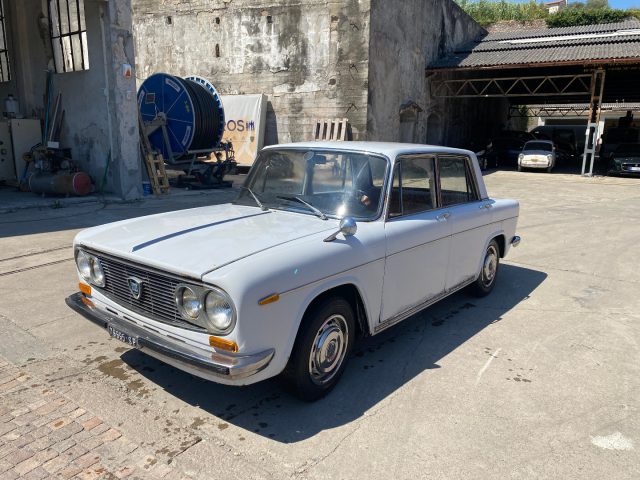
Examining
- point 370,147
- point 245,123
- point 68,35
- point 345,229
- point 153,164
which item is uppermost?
point 68,35

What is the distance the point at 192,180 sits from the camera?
14.0 metres

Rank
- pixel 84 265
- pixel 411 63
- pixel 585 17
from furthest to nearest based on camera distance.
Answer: pixel 585 17 < pixel 411 63 < pixel 84 265

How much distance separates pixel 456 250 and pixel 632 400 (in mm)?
1754

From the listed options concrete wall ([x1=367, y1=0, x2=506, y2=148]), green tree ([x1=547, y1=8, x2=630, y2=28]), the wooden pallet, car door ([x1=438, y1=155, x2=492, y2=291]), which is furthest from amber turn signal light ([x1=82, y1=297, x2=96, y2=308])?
green tree ([x1=547, y1=8, x2=630, y2=28])

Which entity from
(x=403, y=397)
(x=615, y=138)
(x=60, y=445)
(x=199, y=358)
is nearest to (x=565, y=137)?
(x=615, y=138)

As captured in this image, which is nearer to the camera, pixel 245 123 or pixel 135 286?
pixel 135 286

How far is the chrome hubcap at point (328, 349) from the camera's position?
10.6 feet

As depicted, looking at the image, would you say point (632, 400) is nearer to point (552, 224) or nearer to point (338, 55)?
point (552, 224)

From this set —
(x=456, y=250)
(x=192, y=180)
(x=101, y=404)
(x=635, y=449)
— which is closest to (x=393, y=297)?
(x=456, y=250)

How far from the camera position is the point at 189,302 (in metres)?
2.87

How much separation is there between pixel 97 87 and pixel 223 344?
10030mm

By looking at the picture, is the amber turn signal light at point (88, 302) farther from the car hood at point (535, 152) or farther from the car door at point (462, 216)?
the car hood at point (535, 152)

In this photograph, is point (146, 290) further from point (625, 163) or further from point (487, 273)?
point (625, 163)

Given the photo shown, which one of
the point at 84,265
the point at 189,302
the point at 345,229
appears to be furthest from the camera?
the point at 84,265
